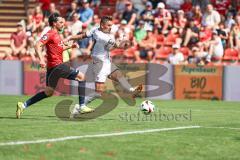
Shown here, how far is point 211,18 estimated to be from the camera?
24297mm

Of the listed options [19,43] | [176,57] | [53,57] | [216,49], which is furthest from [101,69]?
[19,43]

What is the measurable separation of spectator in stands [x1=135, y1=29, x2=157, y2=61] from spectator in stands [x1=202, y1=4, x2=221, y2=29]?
5.85 feet

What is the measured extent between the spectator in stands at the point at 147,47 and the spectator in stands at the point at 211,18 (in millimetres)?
1784

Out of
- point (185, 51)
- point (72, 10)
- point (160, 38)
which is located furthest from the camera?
point (72, 10)

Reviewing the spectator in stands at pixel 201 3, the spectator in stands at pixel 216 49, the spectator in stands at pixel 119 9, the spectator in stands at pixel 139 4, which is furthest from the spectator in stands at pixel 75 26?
the spectator in stands at pixel 216 49

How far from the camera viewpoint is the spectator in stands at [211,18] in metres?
24.0

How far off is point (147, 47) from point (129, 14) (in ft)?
7.16

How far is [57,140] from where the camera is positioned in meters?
9.95

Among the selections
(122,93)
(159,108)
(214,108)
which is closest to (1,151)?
(159,108)

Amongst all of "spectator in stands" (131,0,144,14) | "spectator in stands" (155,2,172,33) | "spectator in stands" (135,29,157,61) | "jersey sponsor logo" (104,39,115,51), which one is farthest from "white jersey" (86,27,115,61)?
"spectator in stands" (131,0,144,14)

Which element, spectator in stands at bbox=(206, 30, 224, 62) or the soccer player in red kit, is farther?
spectator in stands at bbox=(206, 30, 224, 62)

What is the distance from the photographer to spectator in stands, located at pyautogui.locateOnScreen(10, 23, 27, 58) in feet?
83.1

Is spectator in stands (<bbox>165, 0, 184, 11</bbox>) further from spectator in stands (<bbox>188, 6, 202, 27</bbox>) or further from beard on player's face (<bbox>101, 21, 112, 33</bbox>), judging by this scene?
beard on player's face (<bbox>101, 21, 112, 33</bbox>)

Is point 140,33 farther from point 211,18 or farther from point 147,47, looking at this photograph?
point 211,18
